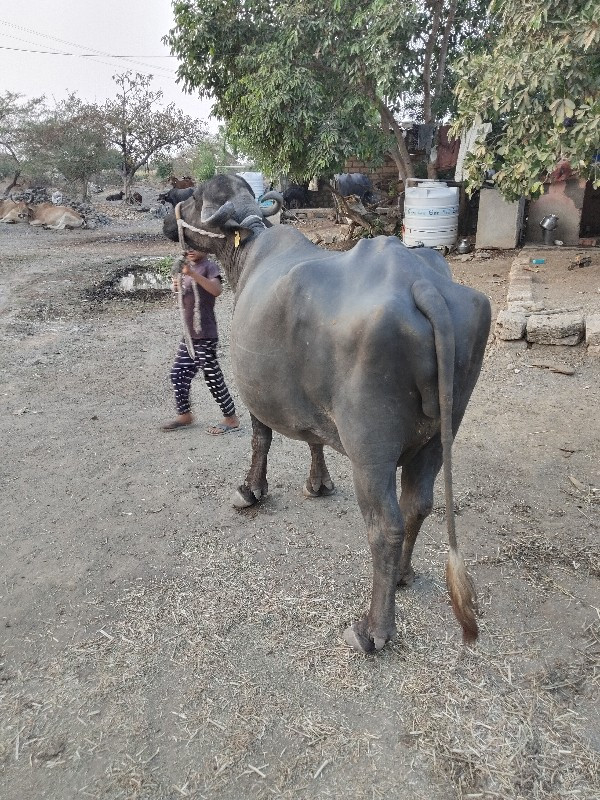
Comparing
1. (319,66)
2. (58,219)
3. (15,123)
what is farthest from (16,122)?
(319,66)

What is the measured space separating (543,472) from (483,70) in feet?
15.7

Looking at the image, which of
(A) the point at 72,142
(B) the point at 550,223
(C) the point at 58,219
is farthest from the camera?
(A) the point at 72,142

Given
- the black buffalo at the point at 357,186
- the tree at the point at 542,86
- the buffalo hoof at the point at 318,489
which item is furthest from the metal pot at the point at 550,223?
the buffalo hoof at the point at 318,489

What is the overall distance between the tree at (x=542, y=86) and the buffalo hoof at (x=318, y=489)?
12.1ft

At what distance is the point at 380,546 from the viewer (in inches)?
101

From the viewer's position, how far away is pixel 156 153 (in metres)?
25.3

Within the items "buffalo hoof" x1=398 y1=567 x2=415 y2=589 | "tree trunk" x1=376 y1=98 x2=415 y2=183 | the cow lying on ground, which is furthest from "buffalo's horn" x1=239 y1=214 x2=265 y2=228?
"tree trunk" x1=376 y1=98 x2=415 y2=183

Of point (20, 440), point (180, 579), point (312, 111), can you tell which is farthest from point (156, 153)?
point (180, 579)

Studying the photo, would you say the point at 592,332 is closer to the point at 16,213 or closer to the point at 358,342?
the point at 358,342

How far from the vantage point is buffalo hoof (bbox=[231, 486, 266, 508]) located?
378 centimetres

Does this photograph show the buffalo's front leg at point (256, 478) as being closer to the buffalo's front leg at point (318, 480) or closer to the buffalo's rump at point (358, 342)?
the buffalo's front leg at point (318, 480)

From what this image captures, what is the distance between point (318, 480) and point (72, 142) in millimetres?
23198

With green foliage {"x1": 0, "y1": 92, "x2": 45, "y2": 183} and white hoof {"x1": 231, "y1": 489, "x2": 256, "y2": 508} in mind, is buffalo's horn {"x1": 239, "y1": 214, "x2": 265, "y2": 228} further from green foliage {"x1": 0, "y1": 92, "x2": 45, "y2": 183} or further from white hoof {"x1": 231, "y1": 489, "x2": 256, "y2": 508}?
green foliage {"x1": 0, "y1": 92, "x2": 45, "y2": 183}

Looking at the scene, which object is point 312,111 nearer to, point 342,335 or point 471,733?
point 342,335
